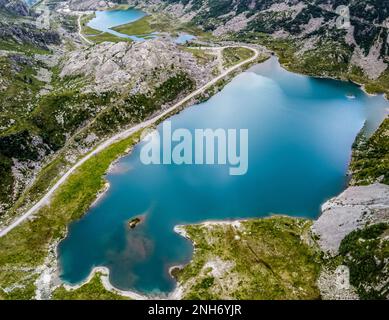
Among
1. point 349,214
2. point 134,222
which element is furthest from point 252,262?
point 134,222

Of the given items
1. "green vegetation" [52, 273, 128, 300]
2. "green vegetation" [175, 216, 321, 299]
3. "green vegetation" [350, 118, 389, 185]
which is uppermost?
"green vegetation" [350, 118, 389, 185]

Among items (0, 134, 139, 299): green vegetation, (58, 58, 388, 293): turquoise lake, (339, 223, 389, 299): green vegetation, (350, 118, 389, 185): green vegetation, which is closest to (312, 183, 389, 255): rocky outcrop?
(339, 223, 389, 299): green vegetation

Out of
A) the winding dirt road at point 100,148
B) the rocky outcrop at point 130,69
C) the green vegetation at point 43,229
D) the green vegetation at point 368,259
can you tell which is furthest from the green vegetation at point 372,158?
the rocky outcrop at point 130,69

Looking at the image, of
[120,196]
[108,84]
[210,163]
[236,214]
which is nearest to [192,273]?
[236,214]

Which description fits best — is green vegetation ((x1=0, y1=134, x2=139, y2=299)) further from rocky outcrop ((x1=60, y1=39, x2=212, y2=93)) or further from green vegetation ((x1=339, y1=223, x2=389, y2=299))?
green vegetation ((x1=339, y1=223, x2=389, y2=299))

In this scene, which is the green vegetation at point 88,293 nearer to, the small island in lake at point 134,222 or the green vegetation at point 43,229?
the green vegetation at point 43,229

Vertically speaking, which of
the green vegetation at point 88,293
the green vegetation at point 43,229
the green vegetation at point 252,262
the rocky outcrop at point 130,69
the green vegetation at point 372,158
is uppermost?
the rocky outcrop at point 130,69
